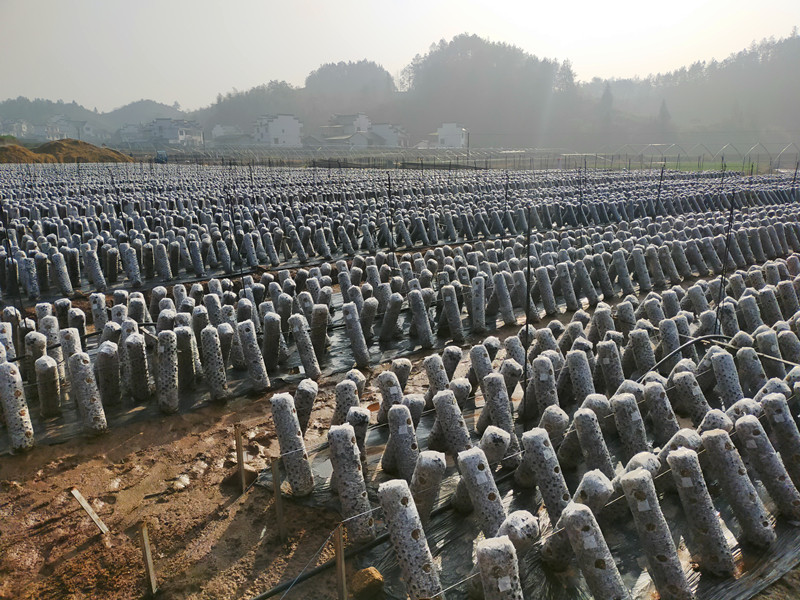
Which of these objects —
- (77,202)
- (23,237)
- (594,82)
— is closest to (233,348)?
(23,237)

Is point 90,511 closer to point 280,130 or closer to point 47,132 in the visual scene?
point 280,130

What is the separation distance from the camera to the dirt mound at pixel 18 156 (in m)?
60.8

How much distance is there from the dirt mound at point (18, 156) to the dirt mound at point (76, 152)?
161cm

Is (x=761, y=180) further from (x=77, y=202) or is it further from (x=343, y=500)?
(x=343, y=500)

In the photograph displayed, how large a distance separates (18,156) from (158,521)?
6965 centimetres

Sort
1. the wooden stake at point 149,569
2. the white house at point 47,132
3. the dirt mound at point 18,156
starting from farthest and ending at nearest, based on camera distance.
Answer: the white house at point 47,132, the dirt mound at point 18,156, the wooden stake at point 149,569

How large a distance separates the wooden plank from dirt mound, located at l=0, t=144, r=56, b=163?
221ft

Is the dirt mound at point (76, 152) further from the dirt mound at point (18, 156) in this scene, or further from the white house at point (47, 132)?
the white house at point (47, 132)

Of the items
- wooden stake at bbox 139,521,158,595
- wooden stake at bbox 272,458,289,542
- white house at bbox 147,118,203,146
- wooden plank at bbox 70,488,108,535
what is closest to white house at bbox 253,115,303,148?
white house at bbox 147,118,203,146

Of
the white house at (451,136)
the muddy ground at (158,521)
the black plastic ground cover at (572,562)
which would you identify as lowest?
the muddy ground at (158,521)

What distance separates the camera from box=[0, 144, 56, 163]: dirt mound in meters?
60.8

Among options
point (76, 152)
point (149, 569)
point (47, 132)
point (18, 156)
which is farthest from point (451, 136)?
point (47, 132)

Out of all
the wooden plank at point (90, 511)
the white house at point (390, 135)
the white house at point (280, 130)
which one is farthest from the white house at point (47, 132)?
the wooden plank at point (90, 511)

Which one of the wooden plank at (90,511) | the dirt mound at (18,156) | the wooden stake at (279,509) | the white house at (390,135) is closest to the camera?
the wooden stake at (279,509)
